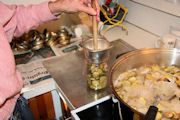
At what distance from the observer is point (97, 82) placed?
858 millimetres

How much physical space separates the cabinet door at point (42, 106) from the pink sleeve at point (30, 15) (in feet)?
1.20

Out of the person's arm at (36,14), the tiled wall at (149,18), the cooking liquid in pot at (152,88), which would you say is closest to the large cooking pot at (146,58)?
the cooking liquid in pot at (152,88)

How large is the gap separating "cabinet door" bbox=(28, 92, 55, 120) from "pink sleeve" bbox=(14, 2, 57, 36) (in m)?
0.37

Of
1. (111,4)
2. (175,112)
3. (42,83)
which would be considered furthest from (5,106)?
(111,4)

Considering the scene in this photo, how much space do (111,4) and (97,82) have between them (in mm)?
712

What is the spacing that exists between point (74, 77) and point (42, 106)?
0.84 feet

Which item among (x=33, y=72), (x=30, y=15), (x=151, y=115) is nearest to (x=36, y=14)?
(x=30, y=15)

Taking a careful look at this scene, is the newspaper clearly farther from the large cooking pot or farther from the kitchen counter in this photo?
the large cooking pot

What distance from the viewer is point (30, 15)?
2.83ft

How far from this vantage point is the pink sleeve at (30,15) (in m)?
0.85

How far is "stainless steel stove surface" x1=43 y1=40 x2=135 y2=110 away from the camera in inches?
33.6

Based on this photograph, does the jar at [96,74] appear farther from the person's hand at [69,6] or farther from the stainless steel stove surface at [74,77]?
the person's hand at [69,6]

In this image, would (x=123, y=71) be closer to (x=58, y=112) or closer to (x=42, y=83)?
(x=42, y=83)

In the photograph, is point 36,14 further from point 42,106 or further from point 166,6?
point 166,6
